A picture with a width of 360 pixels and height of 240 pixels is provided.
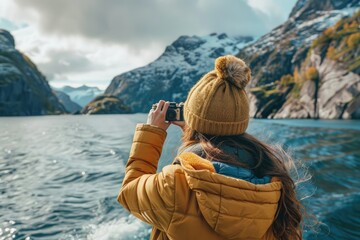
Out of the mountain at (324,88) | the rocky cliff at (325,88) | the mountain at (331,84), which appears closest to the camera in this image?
the mountain at (331,84)

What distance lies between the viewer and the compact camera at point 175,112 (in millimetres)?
3568

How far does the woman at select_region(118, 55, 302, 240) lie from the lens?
263 cm

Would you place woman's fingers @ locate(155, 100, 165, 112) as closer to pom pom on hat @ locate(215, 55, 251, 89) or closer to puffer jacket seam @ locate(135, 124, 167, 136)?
puffer jacket seam @ locate(135, 124, 167, 136)

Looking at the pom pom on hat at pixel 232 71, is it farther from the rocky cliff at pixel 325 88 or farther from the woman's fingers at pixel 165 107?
the rocky cliff at pixel 325 88

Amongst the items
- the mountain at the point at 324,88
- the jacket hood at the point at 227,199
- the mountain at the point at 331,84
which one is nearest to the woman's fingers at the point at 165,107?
the jacket hood at the point at 227,199

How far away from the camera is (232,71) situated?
3129 millimetres

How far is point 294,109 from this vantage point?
118438mm

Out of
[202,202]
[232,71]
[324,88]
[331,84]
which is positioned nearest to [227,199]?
[202,202]

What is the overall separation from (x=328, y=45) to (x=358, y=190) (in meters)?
131

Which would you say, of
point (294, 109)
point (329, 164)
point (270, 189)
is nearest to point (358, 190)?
point (329, 164)

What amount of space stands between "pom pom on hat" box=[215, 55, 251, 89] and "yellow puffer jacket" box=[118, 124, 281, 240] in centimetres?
84

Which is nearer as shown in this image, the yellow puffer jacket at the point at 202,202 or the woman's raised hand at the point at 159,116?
the yellow puffer jacket at the point at 202,202

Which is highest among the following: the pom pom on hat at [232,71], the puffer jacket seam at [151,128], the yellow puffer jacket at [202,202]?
the pom pom on hat at [232,71]

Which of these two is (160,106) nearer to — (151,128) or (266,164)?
(151,128)
